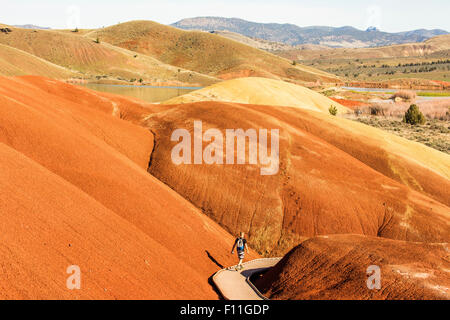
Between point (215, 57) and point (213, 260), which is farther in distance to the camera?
point (215, 57)

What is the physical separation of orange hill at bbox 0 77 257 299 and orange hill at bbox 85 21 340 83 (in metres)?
141

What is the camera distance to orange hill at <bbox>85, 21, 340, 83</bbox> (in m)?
165

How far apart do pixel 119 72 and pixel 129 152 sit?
391 ft

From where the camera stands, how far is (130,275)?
12.0 m

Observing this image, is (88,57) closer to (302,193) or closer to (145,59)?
(145,59)

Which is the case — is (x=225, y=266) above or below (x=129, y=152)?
below

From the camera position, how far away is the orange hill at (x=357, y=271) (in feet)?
38.1

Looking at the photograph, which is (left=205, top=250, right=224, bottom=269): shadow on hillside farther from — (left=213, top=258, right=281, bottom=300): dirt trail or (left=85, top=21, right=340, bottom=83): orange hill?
(left=85, top=21, right=340, bottom=83): orange hill

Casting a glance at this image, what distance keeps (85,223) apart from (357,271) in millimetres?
9299

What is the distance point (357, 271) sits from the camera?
1279cm

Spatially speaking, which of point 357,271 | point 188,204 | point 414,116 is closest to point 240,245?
point 357,271
